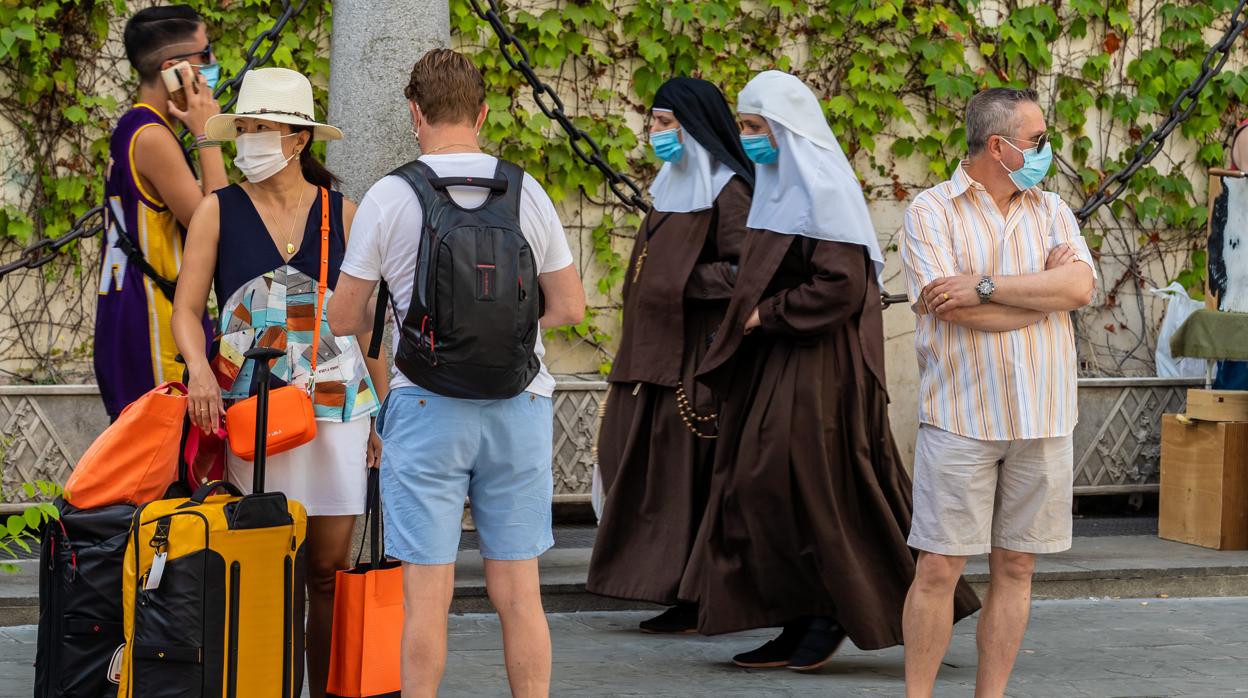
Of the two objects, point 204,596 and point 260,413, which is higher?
point 260,413

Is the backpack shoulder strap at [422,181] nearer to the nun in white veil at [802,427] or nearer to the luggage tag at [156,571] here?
the luggage tag at [156,571]

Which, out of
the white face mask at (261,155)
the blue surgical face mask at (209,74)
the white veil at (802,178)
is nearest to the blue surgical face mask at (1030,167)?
the white veil at (802,178)

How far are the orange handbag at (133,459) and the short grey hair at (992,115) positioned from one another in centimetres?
217

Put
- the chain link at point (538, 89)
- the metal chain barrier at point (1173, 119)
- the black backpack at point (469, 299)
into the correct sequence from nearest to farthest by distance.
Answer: the black backpack at point (469, 299)
the chain link at point (538, 89)
the metal chain barrier at point (1173, 119)

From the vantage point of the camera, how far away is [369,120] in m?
5.99

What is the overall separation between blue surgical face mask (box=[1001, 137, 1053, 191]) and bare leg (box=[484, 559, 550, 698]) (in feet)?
5.29

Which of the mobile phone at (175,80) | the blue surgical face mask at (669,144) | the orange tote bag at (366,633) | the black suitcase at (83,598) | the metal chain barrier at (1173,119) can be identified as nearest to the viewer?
the black suitcase at (83,598)

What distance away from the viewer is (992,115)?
171 inches

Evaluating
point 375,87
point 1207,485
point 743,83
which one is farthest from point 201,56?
point 1207,485

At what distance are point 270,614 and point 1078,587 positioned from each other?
3.90 metres

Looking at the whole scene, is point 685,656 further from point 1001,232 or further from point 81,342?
point 81,342

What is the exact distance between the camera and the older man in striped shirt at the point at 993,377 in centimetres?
422

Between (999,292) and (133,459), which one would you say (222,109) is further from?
(999,292)

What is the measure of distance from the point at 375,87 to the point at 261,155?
1890mm
